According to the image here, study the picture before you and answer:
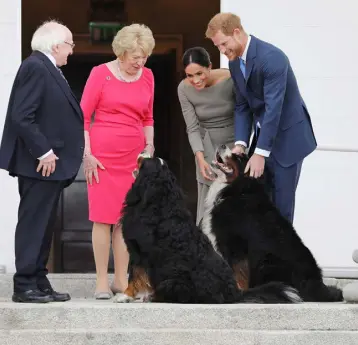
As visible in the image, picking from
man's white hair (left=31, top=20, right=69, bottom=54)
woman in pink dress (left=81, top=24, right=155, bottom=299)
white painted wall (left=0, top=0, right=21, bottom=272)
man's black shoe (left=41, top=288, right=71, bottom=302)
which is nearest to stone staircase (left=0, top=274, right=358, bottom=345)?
man's black shoe (left=41, top=288, right=71, bottom=302)

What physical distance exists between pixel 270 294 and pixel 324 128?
2.44 meters

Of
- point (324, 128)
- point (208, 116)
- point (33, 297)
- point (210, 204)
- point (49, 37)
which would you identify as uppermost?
point (49, 37)

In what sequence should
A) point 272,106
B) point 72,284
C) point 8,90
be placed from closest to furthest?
point 272,106 → point 72,284 → point 8,90

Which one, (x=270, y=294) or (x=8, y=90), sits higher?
(x=8, y=90)

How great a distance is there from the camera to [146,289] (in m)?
6.23

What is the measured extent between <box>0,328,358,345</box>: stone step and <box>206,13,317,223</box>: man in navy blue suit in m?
1.25

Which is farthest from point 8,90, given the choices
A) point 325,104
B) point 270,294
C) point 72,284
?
point 270,294

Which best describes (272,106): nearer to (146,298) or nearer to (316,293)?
(316,293)

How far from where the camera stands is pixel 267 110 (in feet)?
21.8

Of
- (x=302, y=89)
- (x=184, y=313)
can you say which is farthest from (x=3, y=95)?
(x=184, y=313)

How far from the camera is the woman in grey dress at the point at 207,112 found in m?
7.18

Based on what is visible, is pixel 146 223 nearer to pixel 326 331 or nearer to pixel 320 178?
pixel 326 331

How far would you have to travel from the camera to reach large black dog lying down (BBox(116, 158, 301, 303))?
614 cm

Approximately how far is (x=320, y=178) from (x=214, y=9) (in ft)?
10.7
